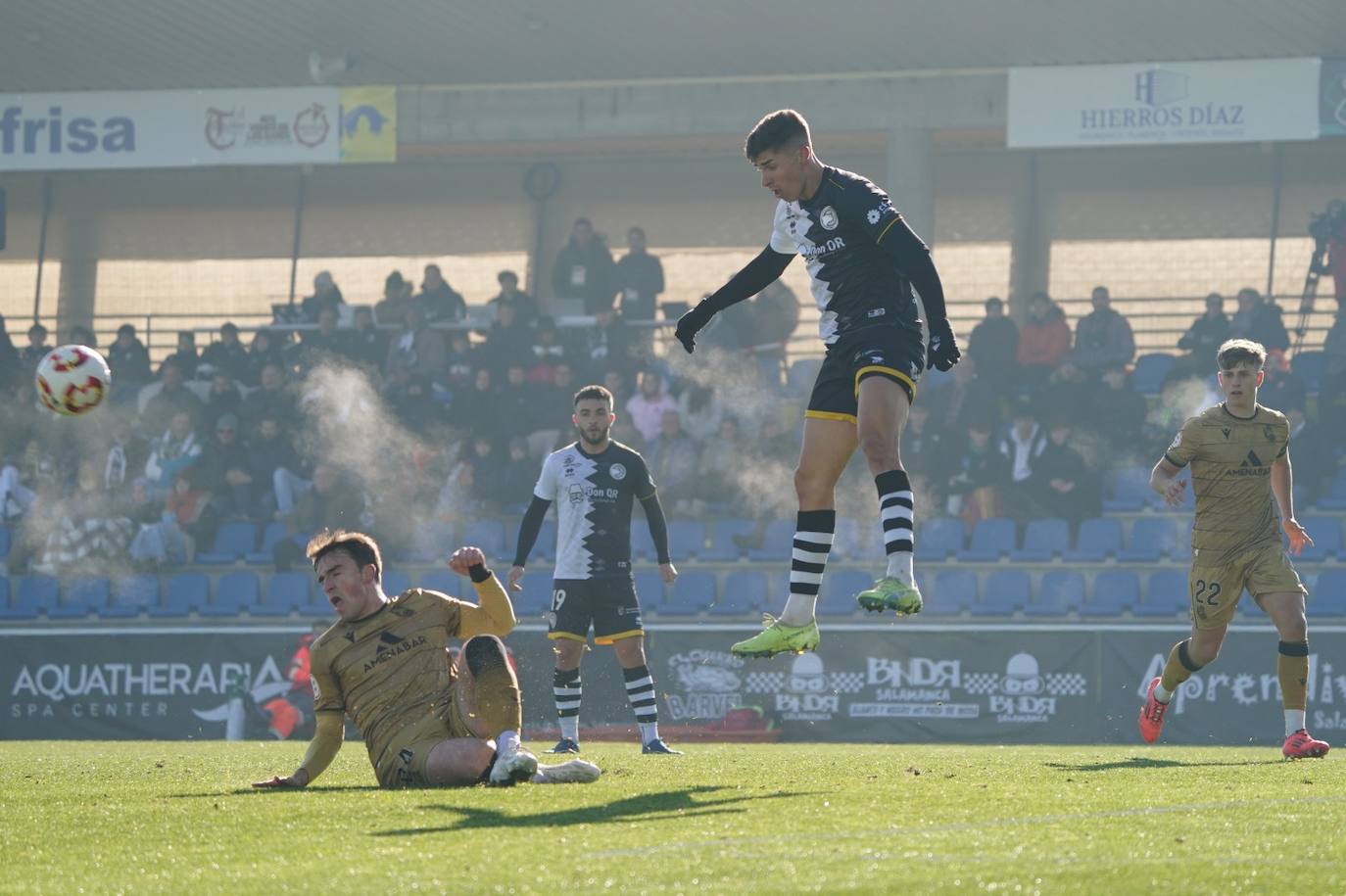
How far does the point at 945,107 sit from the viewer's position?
25.1 metres

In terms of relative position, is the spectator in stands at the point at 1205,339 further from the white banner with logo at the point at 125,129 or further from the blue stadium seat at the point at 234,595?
the white banner with logo at the point at 125,129

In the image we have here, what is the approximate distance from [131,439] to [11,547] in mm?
2087

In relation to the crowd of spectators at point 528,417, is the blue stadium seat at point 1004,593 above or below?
below

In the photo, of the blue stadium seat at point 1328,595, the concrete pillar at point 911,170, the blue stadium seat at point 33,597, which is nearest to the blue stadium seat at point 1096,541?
the blue stadium seat at point 1328,595

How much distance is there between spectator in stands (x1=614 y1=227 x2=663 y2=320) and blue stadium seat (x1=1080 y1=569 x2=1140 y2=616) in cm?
748

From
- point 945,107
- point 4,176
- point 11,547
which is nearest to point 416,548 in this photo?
point 11,547

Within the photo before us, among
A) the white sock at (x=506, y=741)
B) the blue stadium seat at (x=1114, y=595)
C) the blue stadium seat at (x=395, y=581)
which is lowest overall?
the white sock at (x=506, y=741)

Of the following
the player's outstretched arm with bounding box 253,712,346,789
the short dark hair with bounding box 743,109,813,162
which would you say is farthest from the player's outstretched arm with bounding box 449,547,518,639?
the short dark hair with bounding box 743,109,813,162

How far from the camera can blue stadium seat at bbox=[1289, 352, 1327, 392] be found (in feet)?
72.7

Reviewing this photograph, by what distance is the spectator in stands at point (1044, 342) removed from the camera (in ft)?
72.6

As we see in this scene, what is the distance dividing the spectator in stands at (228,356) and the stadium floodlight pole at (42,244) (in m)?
6.89

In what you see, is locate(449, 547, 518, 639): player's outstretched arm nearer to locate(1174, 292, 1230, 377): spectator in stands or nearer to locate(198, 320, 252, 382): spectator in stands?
locate(1174, 292, 1230, 377): spectator in stands

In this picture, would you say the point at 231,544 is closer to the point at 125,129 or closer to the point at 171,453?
the point at 171,453

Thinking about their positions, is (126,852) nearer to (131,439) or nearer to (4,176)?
(131,439)
